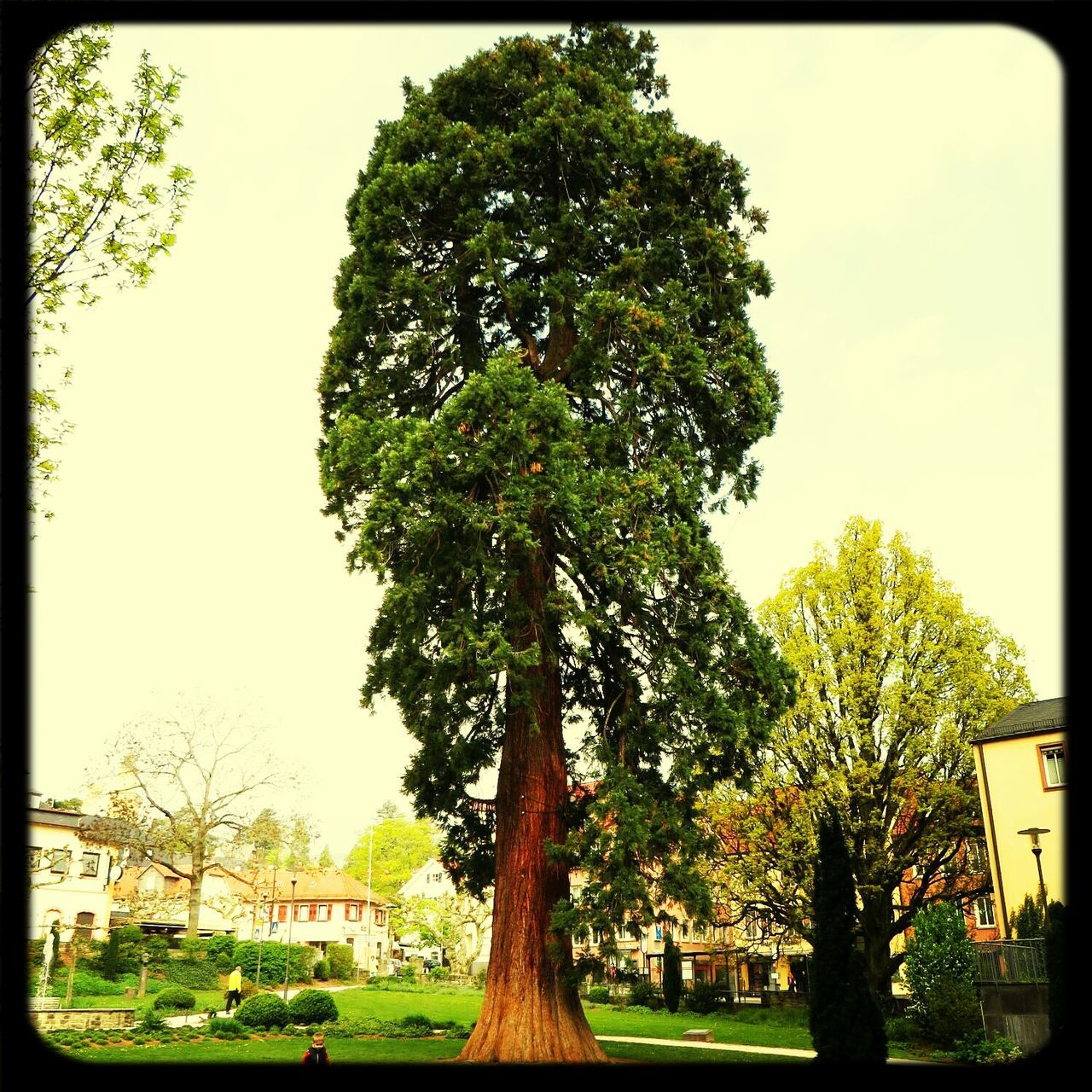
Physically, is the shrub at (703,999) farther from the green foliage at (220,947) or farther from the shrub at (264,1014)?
the green foliage at (220,947)

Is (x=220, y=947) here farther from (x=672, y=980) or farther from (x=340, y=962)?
(x=672, y=980)

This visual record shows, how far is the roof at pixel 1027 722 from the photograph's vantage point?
2306 cm

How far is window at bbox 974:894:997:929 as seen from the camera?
28606 millimetres

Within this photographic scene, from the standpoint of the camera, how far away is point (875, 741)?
2545cm

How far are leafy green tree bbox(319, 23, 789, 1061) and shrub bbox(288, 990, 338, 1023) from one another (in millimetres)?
9036

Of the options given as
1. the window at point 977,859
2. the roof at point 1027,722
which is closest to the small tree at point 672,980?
the window at point 977,859

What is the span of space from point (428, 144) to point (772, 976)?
4306cm

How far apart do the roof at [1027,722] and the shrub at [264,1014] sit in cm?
1814

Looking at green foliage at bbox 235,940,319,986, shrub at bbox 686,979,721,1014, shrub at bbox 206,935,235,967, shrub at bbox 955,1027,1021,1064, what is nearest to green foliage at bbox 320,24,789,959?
shrub at bbox 955,1027,1021,1064

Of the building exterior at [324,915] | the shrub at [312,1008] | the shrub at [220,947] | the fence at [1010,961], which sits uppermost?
the fence at [1010,961]

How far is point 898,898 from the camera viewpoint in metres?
33.9

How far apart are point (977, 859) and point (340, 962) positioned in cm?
3083

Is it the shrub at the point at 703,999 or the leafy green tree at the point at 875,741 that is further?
the shrub at the point at 703,999

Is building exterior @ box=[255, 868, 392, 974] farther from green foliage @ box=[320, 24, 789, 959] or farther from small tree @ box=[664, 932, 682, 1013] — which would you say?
green foliage @ box=[320, 24, 789, 959]
